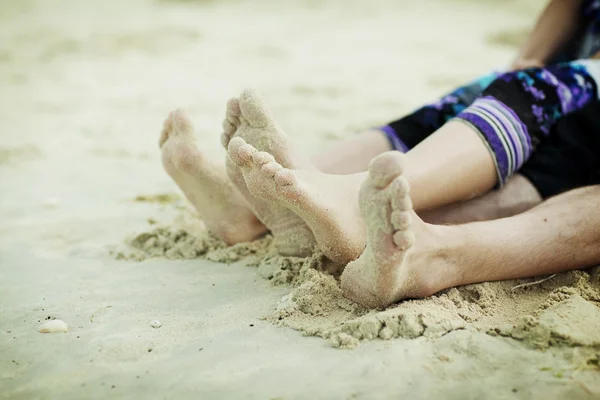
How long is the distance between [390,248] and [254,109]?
1.57 ft

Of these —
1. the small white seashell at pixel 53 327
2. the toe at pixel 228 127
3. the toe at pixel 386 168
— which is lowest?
the small white seashell at pixel 53 327

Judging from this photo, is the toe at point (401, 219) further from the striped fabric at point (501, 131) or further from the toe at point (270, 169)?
the striped fabric at point (501, 131)

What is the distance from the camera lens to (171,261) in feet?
5.06

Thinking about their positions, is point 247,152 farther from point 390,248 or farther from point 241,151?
point 390,248

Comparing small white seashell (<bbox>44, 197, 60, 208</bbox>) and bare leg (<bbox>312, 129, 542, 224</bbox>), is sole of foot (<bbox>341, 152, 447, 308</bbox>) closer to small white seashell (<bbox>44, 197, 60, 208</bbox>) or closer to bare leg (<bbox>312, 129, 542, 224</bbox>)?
bare leg (<bbox>312, 129, 542, 224</bbox>)

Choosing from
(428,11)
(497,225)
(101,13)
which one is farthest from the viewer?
(428,11)

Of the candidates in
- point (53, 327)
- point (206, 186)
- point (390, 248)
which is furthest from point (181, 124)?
point (390, 248)

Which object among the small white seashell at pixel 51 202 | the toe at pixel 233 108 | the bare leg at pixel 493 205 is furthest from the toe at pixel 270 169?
the small white seashell at pixel 51 202

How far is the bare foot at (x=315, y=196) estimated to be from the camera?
1215 millimetres

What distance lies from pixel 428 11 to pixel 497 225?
14.3 feet

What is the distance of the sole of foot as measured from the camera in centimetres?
105

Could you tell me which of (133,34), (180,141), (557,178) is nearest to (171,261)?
(180,141)

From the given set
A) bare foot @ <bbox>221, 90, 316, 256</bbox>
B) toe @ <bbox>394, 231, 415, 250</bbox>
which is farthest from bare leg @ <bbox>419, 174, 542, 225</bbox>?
toe @ <bbox>394, 231, 415, 250</bbox>

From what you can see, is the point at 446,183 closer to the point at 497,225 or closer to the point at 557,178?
the point at 497,225
